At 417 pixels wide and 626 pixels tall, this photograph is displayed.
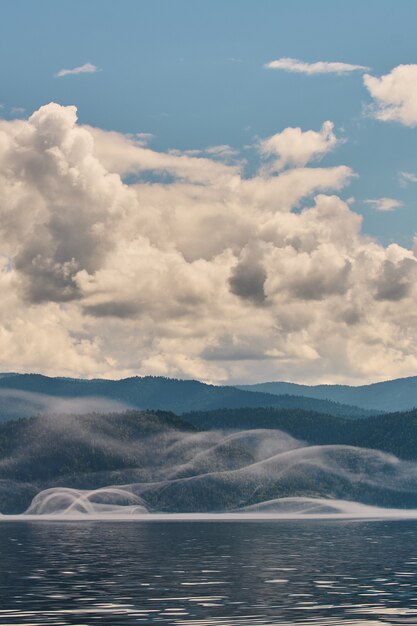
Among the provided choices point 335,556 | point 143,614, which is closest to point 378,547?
point 335,556

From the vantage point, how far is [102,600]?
3942 inches

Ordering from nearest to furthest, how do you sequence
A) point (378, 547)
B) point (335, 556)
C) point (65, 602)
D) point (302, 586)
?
point (65, 602) → point (302, 586) → point (335, 556) → point (378, 547)

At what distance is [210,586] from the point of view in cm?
11338

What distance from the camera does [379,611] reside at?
91.6m

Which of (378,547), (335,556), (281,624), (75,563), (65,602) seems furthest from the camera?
(378,547)

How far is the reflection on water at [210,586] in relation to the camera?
88875mm

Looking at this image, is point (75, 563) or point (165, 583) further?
point (75, 563)

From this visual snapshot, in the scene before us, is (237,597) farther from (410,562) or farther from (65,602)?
(410,562)

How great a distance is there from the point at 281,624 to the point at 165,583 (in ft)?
114

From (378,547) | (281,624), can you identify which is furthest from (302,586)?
(378,547)

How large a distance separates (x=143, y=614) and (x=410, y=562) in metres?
65.4

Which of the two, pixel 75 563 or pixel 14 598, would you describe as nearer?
pixel 14 598

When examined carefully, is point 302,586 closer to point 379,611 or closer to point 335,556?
point 379,611

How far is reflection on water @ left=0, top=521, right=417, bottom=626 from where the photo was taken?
88875 millimetres
